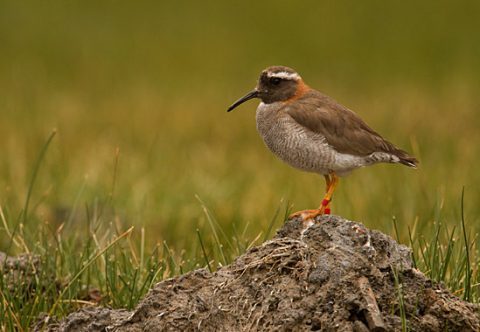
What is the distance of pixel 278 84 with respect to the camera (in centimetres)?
692

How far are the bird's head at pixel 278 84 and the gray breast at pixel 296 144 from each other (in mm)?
265

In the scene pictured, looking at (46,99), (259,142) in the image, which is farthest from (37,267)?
(46,99)

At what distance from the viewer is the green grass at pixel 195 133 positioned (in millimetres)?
6410

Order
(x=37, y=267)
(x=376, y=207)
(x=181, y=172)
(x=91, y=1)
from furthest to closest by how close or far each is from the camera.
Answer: (x=91, y=1) < (x=181, y=172) < (x=376, y=207) < (x=37, y=267)

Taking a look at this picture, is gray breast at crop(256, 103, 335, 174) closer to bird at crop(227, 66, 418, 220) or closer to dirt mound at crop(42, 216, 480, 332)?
bird at crop(227, 66, 418, 220)

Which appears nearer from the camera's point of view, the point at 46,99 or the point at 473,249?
the point at 473,249

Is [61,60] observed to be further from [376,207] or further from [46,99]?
[376,207]

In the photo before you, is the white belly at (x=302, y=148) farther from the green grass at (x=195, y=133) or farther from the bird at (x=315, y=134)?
the green grass at (x=195, y=133)

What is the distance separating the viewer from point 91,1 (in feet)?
78.1

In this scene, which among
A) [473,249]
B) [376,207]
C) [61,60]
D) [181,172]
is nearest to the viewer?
[473,249]

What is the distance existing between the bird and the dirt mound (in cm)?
156

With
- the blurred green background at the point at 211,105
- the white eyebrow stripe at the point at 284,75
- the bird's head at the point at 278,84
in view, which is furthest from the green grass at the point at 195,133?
the white eyebrow stripe at the point at 284,75

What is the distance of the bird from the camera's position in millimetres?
6418

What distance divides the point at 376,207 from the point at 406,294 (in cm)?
445
